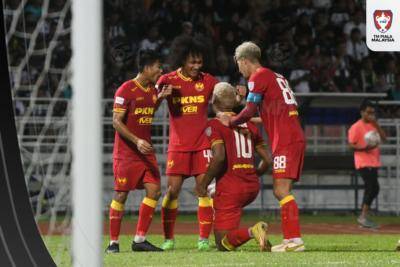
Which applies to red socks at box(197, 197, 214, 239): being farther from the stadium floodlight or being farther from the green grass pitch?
the stadium floodlight

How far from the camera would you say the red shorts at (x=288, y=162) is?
30.0 ft

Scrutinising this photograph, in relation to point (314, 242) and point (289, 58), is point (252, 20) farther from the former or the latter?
point (314, 242)

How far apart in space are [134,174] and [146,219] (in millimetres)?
412

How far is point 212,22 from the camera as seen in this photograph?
1925 cm

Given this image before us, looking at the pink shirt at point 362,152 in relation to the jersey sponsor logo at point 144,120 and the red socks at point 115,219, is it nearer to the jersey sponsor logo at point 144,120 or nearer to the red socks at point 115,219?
the jersey sponsor logo at point 144,120

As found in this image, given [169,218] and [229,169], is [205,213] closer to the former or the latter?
[169,218]

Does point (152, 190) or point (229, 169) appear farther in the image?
point (152, 190)

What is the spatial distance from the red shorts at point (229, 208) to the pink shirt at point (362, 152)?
5.30 m

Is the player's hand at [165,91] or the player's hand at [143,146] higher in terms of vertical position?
the player's hand at [165,91]

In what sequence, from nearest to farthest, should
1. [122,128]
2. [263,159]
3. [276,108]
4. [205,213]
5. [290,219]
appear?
1. [290,219]
2. [276,108]
3. [263,159]
4. [122,128]
5. [205,213]

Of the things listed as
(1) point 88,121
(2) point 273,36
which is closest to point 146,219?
(1) point 88,121

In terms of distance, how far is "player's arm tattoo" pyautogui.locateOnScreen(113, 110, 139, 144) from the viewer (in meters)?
9.42

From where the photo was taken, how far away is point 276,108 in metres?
9.28

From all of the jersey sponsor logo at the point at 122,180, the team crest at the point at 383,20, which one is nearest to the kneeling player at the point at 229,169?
the jersey sponsor logo at the point at 122,180
